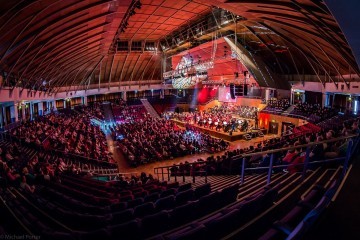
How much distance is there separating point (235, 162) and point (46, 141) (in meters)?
11.5

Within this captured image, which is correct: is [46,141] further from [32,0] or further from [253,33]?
[253,33]

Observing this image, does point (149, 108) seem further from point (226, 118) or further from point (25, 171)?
point (25, 171)

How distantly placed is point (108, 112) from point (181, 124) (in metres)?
11.3

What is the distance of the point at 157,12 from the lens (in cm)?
2238

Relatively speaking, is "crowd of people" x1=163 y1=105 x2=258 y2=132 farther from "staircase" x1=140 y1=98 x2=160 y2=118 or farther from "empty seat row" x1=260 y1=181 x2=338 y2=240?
"empty seat row" x1=260 y1=181 x2=338 y2=240

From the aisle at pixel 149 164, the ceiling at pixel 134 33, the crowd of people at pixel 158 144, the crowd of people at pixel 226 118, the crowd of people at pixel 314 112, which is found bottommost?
the aisle at pixel 149 164

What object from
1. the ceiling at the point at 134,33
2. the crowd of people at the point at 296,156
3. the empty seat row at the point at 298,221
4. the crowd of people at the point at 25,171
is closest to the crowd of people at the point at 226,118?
the ceiling at the point at 134,33

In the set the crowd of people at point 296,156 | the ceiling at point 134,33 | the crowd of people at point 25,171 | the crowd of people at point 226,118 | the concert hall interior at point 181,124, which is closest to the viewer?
the concert hall interior at point 181,124

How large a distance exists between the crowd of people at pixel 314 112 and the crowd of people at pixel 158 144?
782 centimetres

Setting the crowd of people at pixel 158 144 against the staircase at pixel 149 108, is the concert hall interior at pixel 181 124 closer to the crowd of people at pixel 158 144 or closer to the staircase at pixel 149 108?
the crowd of people at pixel 158 144

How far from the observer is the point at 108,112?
35.4 m

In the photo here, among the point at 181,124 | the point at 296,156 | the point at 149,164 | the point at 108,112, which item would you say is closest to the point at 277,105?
the point at 181,124

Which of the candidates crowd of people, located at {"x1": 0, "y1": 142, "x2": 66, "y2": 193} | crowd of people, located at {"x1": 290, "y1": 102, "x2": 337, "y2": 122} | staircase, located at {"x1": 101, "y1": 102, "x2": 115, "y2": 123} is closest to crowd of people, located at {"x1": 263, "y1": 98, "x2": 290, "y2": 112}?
crowd of people, located at {"x1": 290, "y1": 102, "x2": 337, "y2": 122}

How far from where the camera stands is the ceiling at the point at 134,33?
11.0 meters
